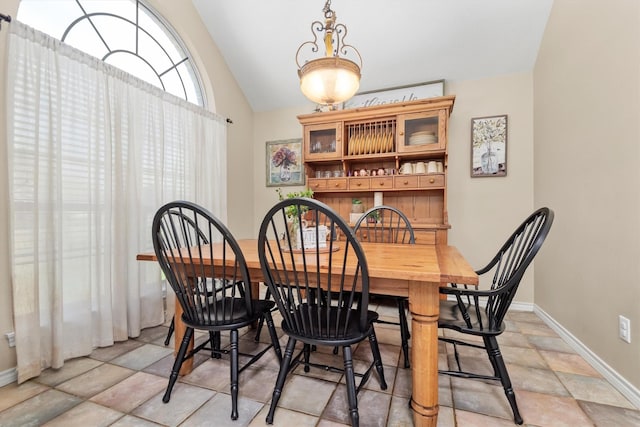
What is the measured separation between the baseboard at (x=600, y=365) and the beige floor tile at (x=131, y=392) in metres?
2.43

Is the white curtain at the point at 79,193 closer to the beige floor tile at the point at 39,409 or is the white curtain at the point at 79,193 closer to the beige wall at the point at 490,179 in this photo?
the beige floor tile at the point at 39,409

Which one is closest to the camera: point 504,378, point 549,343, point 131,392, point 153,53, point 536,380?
point 504,378

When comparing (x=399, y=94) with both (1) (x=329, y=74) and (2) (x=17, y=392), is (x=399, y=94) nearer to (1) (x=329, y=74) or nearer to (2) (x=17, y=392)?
(1) (x=329, y=74)

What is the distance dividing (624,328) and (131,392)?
2.67 meters

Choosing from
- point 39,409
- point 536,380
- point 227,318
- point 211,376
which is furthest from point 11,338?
point 536,380

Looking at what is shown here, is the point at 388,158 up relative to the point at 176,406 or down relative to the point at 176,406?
up

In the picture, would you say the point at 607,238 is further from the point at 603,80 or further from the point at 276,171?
the point at 276,171

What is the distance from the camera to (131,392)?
1549 millimetres

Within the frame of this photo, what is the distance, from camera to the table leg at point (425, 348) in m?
1.22

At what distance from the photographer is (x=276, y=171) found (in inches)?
151

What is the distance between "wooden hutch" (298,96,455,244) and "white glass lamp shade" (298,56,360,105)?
132cm

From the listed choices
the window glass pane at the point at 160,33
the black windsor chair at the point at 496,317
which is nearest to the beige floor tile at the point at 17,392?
the black windsor chair at the point at 496,317

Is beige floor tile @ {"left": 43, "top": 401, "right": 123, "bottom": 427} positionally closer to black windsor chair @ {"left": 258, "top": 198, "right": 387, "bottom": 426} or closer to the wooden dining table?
black windsor chair @ {"left": 258, "top": 198, "right": 387, "bottom": 426}

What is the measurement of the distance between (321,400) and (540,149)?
9.13 feet
